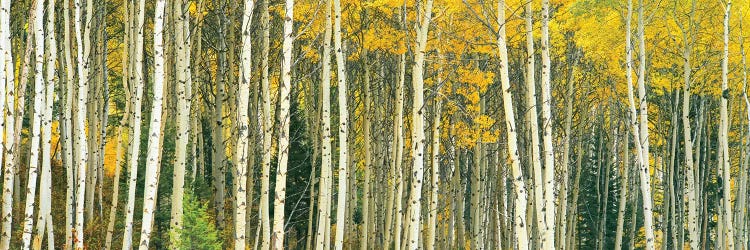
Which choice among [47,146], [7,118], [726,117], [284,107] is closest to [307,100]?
[726,117]

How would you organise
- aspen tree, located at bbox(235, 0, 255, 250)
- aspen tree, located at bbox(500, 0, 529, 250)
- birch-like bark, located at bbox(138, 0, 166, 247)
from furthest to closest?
1. aspen tree, located at bbox(500, 0, 529, 250)
2. birch-like bark, located at bbox(138, 0, 166, 247)
3. aspen tree, located at bbox(235, 0, 255, 250)

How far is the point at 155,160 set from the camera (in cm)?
944

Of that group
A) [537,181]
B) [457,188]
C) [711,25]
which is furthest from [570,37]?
[537,181]

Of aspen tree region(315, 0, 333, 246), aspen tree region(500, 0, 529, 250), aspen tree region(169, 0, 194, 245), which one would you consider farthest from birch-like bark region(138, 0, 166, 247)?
aspen tree region(500, 0, 529, 250)

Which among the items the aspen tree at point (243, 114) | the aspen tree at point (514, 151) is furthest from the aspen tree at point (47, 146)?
the aspen tree at point (514, 151)

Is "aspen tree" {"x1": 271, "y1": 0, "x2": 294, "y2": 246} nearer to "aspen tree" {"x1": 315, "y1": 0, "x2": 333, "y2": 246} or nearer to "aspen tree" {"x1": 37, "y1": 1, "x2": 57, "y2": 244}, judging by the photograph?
"aspen tree" {"x1": 315, "y1": 0, "x2": 333, "y2": 246}

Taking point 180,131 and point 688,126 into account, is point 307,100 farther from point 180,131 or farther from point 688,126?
point 180,131

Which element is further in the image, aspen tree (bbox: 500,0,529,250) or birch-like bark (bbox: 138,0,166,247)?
aspen tree (bbox: 500,0,529,250)

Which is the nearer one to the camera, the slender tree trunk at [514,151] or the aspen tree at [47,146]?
the slender tree trunk at [514,151]

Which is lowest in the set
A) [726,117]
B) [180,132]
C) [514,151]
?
[514,151]

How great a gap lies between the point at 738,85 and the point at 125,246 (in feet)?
50.4

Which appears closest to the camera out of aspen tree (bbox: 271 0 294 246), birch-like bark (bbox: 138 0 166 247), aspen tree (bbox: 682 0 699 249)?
aspen tree (bbox: 271 0 294 246)

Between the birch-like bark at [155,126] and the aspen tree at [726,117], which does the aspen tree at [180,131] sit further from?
the aspen tree at [726,117]

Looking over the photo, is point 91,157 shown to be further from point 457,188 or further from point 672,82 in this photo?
point 672,82
